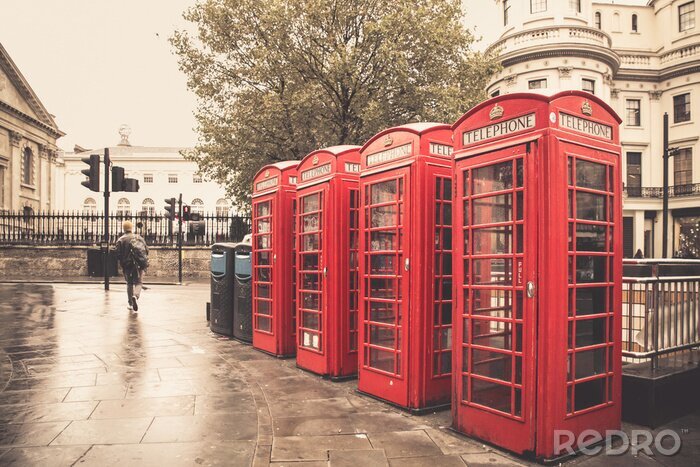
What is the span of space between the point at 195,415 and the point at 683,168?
3741 centimetres

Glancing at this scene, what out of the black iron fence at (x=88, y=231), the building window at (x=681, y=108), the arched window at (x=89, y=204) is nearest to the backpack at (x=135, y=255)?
the black iron fence at (x=88, y=231)

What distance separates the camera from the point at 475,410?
442 cm

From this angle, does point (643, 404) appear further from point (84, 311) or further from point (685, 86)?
point (685, 86)

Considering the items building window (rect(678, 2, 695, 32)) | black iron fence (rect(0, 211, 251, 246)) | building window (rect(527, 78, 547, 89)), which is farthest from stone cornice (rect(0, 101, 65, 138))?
building window (rect(678, 2, 695, 32))

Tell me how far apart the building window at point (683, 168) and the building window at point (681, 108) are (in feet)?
7.03

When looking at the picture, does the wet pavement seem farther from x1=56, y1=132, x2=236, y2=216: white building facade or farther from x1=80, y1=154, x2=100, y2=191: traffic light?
x1=56, y1=132, x2=236, y2=216: white building facade

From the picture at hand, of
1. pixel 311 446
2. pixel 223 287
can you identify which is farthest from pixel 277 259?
pixel 311 446

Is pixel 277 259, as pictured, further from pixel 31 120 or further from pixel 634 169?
pixel 31 120

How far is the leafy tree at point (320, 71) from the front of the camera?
618 inches

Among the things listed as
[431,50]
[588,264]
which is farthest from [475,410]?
[431,50]

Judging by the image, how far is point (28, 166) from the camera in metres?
44.9

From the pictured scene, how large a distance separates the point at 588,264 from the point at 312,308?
12.1 ft

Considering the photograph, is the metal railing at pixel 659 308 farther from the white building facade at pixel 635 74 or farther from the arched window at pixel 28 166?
the arched window at pixel 28 166

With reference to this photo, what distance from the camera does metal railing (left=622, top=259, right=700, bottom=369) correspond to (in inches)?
197
